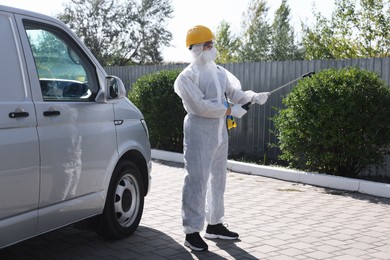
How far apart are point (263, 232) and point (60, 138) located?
8.24ft

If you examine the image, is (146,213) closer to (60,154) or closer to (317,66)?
(60,154)

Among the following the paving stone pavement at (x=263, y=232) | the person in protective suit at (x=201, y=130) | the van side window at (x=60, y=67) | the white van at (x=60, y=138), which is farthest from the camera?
the person in protective suit at (x=201, y=130)

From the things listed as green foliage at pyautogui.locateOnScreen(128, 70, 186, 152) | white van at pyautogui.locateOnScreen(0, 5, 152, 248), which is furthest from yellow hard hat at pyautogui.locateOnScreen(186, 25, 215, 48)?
green foliage at pyautogui.locateOnScreen(128, 70, 186, 152)

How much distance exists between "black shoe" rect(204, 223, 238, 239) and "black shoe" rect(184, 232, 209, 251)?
1.26 feet

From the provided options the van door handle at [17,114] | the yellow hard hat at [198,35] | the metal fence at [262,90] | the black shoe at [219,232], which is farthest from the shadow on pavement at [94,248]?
the metal fence at [262,90]

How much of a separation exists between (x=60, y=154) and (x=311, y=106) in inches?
208

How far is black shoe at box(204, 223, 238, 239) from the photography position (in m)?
5.48

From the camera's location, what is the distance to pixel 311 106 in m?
8.70

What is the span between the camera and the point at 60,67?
469cm

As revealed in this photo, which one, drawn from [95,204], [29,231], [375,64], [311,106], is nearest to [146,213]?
[95,204]

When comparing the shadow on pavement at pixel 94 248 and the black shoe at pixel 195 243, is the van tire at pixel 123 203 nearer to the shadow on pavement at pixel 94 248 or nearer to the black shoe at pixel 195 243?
the shadow on pavement at pixel 94 248

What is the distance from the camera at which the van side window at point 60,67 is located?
4375 millimetres

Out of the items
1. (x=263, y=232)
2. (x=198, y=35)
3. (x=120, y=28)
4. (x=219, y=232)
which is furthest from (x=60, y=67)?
(x=120, y=28)

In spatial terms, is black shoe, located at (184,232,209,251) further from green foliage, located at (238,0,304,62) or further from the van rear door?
green foliage, located at (238,0,304,62)
